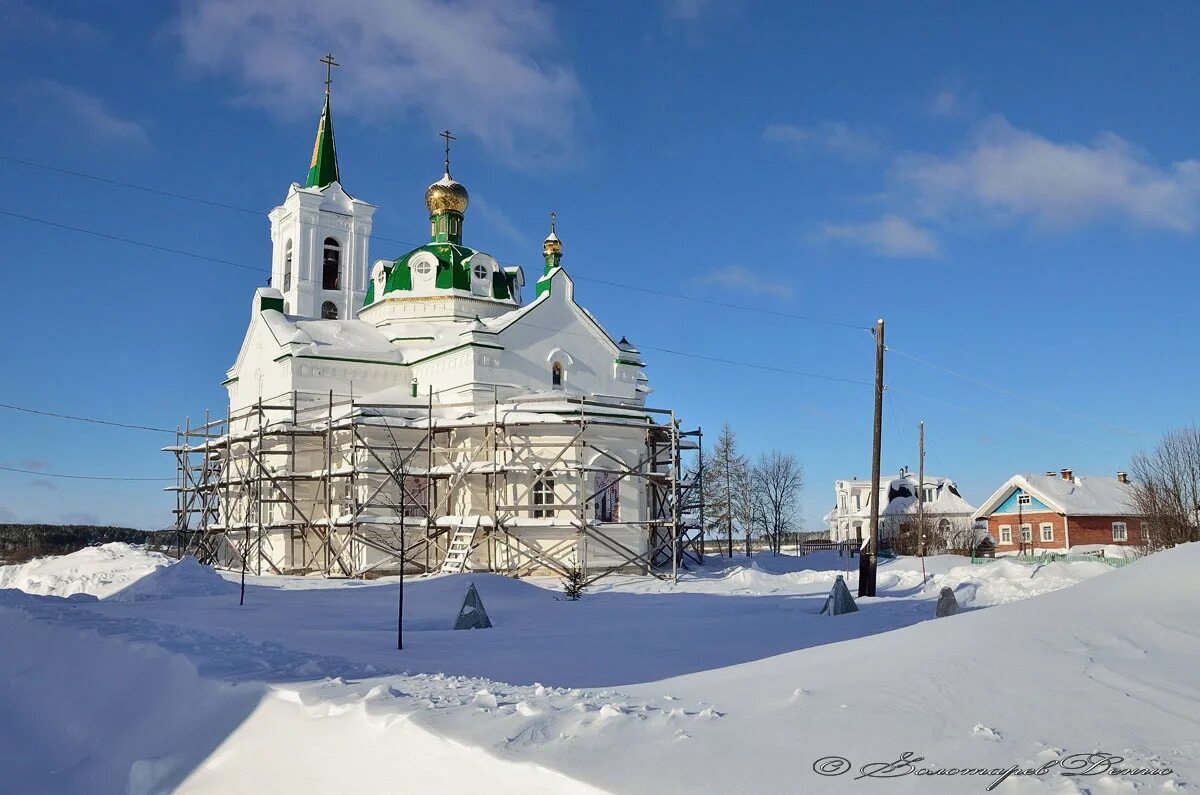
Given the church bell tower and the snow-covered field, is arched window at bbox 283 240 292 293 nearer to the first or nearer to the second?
the church bell tower

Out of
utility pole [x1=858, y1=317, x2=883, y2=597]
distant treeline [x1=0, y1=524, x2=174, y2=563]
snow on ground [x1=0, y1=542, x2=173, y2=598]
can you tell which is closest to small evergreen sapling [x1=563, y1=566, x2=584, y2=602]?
utility pole [x1=858, y1=317, x2=883, y2=597]

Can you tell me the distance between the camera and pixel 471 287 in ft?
116

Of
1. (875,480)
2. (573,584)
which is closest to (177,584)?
(573,584)

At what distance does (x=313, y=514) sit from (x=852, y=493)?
142ft

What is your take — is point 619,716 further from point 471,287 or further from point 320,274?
point 320,274

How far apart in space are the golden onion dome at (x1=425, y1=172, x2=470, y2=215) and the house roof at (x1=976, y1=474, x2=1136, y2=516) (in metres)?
27.2

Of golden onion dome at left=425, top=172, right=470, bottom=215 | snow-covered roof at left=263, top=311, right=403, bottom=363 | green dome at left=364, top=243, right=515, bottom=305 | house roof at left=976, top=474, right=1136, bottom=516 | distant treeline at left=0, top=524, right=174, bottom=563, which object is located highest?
golden onion dome at left=425, top=172, right=470, bottom=215

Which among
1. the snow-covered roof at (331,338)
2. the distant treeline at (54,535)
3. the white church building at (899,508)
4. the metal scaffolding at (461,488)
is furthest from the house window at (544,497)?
the distant treeline at (54,535)

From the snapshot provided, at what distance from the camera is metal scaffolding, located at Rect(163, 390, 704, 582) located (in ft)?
89.9

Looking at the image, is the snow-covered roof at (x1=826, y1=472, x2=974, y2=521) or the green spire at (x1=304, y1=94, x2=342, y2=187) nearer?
the green spire at (x1=304, y1=94, x2=342, y2=187)

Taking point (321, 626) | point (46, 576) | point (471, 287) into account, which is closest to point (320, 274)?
point (471, 287)

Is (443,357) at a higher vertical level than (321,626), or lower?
higher

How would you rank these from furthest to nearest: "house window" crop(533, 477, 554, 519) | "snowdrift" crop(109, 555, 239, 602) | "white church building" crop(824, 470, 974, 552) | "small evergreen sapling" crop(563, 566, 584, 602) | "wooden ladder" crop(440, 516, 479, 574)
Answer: "white church building" crop(824, 470, 974, 552) < "house window" crop(533, 477, 554, 519) < "wooden ladder" crop(440, 516, 479, 574) < "snowdrift" crop(109, 555, 239, 602) < "small evergreen sapling" crop(563, 566, 584, 602)

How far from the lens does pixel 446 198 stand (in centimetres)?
3725
